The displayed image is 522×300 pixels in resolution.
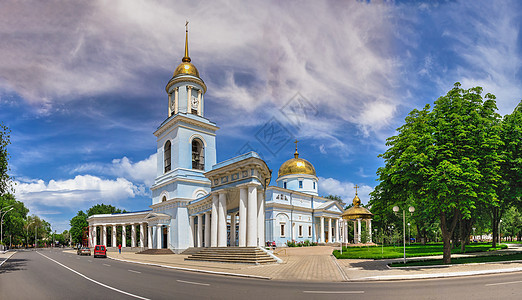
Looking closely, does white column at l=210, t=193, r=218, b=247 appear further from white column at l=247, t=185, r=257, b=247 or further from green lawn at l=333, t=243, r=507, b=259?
green lawn at l=333, t=243, r=507, b=259

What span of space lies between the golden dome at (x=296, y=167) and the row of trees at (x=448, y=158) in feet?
143

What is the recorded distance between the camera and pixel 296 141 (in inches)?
2822

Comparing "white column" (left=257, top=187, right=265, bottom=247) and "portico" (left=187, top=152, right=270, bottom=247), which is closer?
"portico" (left=187, top=152, right=270, bottom=247)

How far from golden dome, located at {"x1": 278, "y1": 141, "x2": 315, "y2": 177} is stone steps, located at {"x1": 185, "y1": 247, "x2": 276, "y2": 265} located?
40.8 meters

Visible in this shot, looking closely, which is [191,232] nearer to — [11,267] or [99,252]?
[99,252]

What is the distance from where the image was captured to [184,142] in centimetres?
4747

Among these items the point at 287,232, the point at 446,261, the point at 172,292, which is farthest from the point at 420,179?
the point at 287,232

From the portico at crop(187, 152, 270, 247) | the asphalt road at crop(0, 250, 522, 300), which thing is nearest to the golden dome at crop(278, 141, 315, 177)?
the portico at crop(187, 152, 270, 247)

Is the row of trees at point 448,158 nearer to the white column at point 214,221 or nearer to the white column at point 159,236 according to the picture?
the white column at point 214,221

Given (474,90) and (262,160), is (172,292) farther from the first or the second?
(474,90)

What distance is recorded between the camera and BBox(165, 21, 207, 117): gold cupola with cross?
4972cm

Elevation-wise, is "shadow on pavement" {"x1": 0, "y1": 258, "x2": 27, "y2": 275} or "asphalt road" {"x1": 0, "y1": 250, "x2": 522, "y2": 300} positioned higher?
"asphalt road" {"x1": 0, "y1": 250, "x2": 522, "y2": 300}

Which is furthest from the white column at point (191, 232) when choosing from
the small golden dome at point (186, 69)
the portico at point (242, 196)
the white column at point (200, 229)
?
the small golden dome at point (186, 69)

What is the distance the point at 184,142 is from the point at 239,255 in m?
24.9
